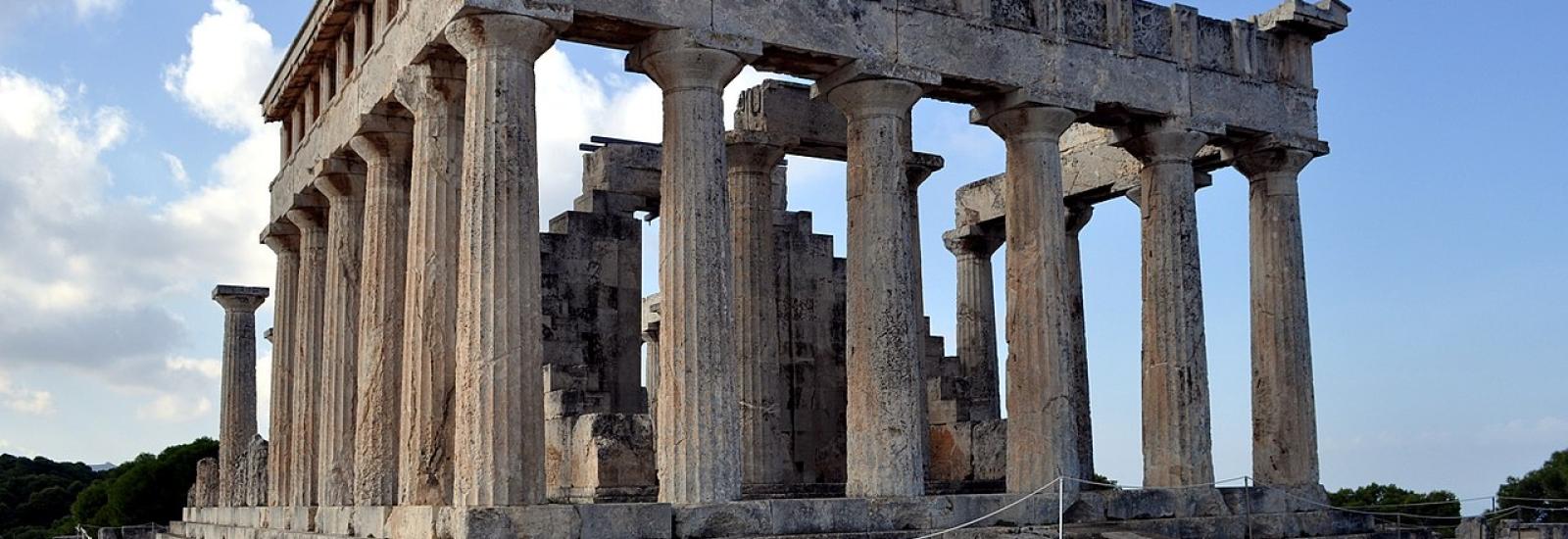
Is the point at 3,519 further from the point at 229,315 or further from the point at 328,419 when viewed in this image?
the point at 328,419

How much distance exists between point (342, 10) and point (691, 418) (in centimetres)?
927

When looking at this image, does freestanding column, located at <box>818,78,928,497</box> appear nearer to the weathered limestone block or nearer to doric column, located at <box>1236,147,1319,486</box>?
doric column, located at <box>1236,147,1319,486</box>

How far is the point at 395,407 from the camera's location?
22234 millimetres

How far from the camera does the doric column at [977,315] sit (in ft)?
99.8

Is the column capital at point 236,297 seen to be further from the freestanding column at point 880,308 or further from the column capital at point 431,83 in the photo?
the freestanding column at point 880,308

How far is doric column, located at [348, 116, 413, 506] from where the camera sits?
22062 millimetres

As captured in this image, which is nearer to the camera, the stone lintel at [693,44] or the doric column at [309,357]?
the stone lintel at [693,44]

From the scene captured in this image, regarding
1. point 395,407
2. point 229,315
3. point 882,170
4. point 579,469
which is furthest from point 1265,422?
point 229,315

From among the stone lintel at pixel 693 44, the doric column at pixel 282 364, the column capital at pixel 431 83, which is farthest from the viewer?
the doric column at pixel 282 364

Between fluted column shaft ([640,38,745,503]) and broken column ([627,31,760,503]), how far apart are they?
11 millimetres

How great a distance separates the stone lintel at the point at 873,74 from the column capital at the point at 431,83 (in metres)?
4.58

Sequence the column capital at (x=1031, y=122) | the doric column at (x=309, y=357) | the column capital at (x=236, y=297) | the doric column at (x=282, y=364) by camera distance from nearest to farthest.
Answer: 1. the column capital at (x=1031, y=122)
2. the doric column at (x=309, y=357)
3. the doric column at (x=282, y=364)
4. the column capital at (x=236, y=297)

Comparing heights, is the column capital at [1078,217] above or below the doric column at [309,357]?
above

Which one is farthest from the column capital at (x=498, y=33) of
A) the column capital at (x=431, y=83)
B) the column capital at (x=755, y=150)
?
the column capital at (x=755, y=150)
